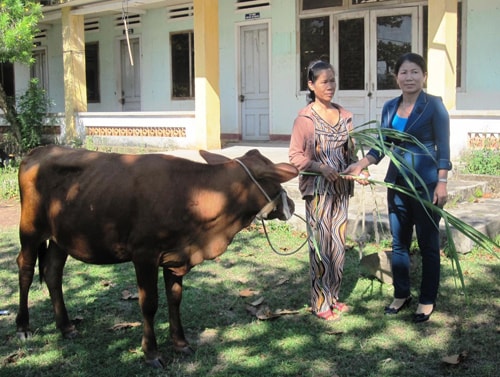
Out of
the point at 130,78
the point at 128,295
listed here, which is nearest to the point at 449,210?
the point at 128,295

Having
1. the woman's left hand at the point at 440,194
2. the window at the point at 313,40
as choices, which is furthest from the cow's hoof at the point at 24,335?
the window at the point at 313,40

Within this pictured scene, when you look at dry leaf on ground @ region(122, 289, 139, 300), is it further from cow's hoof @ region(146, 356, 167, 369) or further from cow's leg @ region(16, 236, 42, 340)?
cow's hoof @ region(146, 356, 167, 369)

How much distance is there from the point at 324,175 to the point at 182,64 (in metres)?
11.3

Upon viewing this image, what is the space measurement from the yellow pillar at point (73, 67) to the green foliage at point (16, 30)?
2000mm

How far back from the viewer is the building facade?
10320 mm

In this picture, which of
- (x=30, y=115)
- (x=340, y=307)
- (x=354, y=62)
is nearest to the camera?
(x=340, y=307)

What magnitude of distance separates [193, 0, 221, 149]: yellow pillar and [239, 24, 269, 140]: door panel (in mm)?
1811

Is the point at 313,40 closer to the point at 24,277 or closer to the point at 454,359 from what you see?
the point at 24,277

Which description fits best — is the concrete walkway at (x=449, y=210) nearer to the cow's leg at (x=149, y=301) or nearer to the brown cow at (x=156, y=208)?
the brown cow at (x=156, y=208)

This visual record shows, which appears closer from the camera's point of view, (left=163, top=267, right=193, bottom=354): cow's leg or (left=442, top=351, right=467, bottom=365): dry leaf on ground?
(left=442, top=351, right=467, bottom=365): dry leaf on ground

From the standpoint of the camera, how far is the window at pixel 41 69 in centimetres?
1759

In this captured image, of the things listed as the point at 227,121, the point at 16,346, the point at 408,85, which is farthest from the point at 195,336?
the point at 227,121

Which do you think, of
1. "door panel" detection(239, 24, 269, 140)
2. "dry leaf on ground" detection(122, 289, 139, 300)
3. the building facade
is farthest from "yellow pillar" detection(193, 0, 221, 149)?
"dry leaf on ground" detection(122, 289, 139, 300)

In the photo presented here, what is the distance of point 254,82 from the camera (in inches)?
535
